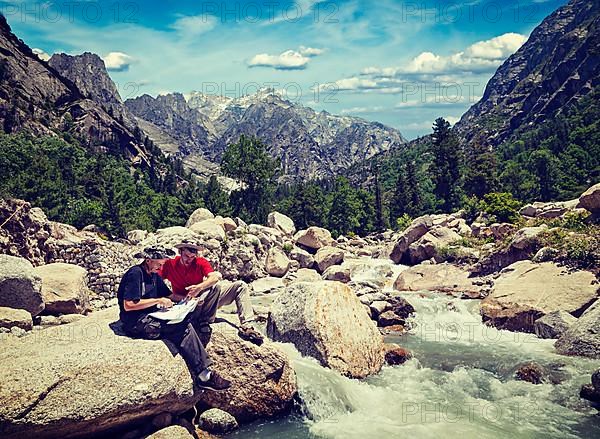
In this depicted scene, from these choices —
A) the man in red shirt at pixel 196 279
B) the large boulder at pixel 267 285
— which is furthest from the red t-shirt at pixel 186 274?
the large boulder at pixel 267 285

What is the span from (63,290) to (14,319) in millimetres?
4255

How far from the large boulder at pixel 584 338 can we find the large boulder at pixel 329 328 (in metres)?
6.23

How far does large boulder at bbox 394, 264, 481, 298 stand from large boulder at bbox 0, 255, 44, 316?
2158 centimetres

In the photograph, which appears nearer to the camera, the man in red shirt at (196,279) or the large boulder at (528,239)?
the man in red shirt at (196,279)

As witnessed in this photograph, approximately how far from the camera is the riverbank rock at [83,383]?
8.38m

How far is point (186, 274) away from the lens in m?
11.5

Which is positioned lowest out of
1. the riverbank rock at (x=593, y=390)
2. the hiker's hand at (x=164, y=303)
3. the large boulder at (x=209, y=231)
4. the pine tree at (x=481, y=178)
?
the riverbank rock at (x=593, y=390)

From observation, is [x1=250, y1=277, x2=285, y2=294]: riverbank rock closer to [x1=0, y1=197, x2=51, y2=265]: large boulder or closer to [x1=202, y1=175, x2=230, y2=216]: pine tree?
[x1=0, y1=197, x2=51, y2=265]: large boulder

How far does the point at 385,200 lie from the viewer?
283 ft

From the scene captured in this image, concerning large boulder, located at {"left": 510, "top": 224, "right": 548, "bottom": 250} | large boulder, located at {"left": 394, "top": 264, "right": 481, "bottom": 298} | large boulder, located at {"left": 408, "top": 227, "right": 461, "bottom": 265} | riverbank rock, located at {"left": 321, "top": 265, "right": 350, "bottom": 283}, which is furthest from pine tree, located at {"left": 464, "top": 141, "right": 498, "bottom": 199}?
riverbank rock, located at {"left": 321, "top": 265, "right": 350, "bottom": 283}

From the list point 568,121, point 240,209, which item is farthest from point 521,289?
point 568,121

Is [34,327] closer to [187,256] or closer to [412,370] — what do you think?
[187,256]

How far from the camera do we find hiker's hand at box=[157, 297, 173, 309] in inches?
413

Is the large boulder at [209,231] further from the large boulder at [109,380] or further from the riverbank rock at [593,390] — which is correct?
the riverbank rock at [593,390]
